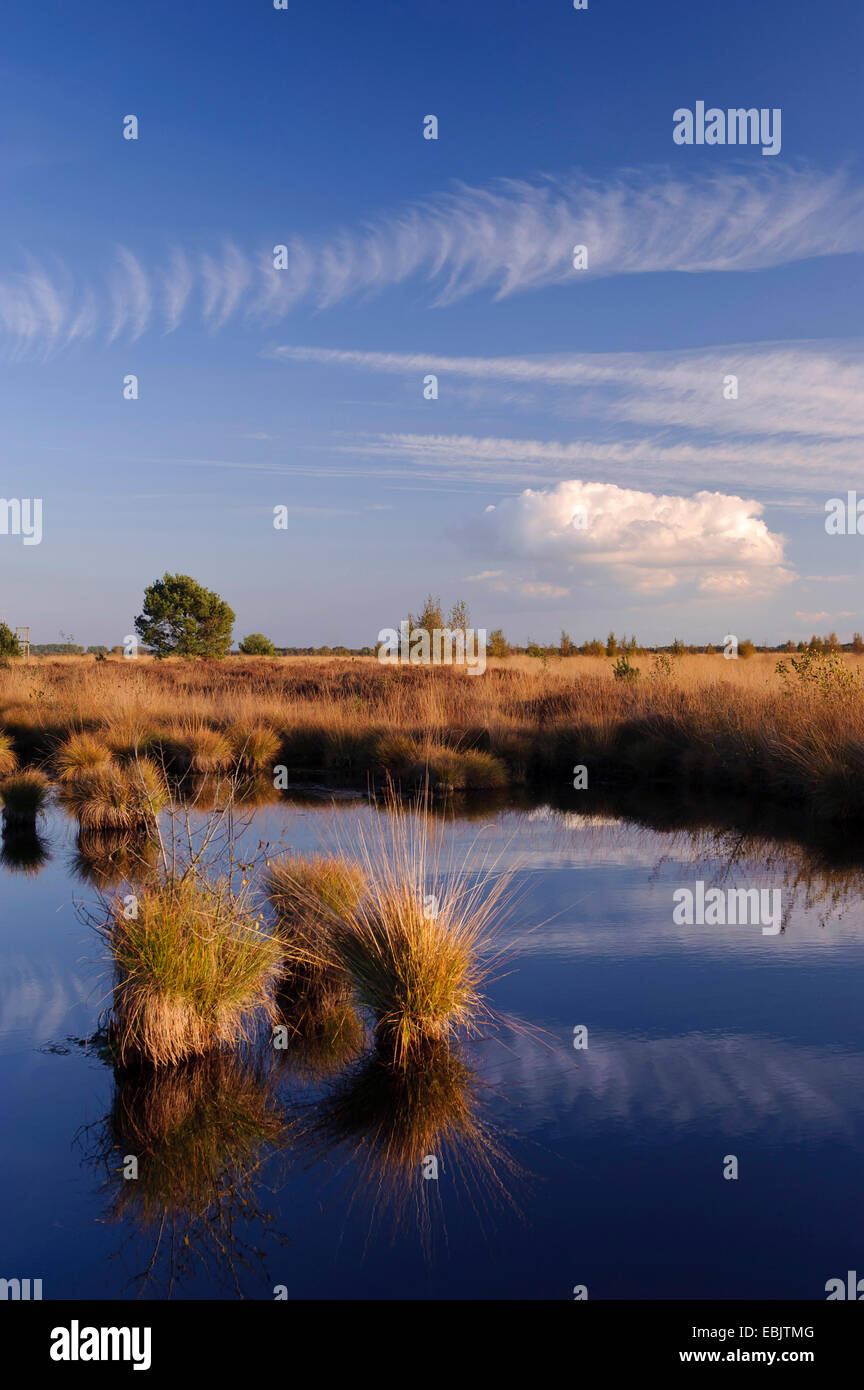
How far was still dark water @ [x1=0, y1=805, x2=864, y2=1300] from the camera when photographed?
3393 millimetres

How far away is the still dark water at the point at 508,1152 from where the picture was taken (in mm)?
3393

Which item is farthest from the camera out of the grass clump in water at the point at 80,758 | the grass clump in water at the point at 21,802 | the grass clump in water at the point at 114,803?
the grass clump in water at the point at 80,758

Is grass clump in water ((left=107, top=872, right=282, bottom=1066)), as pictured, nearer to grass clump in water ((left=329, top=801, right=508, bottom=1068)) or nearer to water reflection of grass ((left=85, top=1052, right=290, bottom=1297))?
water reflection of grass ((left=85, top=1052, right=290, bottom=1297))

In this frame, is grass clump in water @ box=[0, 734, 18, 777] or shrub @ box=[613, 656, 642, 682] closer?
grass clump in water @ box=[0, 734, 18, 777]

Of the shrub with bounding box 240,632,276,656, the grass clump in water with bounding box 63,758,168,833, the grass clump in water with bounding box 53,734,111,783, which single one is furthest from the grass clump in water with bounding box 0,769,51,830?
the shrub with bounding box 240,632,276,656

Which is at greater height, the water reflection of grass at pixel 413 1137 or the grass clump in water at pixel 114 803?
the grass clump in water at pixel 114 803

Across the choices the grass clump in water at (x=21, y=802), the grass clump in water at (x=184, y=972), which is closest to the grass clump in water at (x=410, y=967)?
the grass clump in water at (x=184, y=972)

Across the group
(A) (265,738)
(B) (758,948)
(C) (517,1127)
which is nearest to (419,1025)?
(C) (517,1127)

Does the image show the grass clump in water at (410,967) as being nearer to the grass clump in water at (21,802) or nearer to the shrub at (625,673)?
the grass clump in water at (21,802)

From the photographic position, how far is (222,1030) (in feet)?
17.4
